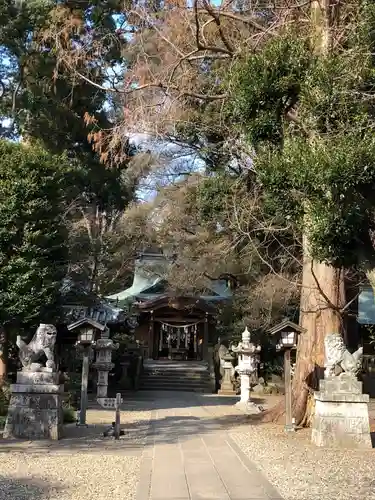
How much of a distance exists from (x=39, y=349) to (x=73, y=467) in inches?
121

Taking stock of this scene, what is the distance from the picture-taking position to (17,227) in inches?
514

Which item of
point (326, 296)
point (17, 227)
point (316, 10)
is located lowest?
point (326, 296)

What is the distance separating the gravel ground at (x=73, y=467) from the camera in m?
5.69

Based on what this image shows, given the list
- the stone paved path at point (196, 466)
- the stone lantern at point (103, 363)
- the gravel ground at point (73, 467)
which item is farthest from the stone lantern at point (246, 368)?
the gravel ground at point (73, 467)

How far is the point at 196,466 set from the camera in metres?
7.16

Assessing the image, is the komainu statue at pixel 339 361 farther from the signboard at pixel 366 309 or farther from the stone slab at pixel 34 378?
the signboard at pixel 366 309

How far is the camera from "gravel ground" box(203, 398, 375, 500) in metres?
5.91

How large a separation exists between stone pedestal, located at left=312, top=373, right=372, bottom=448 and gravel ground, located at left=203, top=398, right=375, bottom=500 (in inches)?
10.8

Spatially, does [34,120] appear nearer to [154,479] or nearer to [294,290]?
[294,290]

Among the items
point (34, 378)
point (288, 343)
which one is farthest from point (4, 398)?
point (288, 343)

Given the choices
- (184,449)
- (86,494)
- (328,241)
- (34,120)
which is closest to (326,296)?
(184,449)

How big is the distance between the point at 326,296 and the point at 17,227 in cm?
733

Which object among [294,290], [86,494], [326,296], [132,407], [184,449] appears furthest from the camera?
[294,290]

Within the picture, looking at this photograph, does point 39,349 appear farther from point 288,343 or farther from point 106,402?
point 106,402
